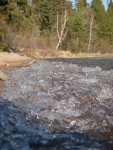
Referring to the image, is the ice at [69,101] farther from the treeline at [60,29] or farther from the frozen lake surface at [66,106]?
the treeline at [60,29]

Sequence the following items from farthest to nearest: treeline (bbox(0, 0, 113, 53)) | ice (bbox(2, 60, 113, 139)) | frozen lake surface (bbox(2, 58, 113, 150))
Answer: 1. treeline (bbox(0, 0, 113, 53))
2. ice (bbox(2, 60, 113, 139))
3. frozen lake surface (bbox(2, 58, 113, 150))

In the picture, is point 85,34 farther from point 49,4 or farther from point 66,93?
point 66,93

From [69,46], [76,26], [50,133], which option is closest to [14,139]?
[50,133]

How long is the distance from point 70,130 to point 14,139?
1360mm

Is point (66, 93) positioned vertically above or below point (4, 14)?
below

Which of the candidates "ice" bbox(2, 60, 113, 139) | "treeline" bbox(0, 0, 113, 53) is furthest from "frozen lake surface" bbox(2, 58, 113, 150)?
"treeline" bbox(0, 0, 113, 53)

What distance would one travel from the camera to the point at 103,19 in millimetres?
78062

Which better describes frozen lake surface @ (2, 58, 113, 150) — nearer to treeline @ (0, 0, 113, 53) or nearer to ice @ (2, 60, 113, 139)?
ice @ (2, 60, 113, 139)

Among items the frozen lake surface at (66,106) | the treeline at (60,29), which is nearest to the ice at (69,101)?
the frozen lake surface at (66,106)

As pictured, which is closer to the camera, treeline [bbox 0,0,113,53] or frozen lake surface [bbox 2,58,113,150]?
frozen lake surface [bbox 2,58,113,150]

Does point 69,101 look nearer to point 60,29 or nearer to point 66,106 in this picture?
point 66,106

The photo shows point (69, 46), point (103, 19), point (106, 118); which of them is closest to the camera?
point (106, 118)

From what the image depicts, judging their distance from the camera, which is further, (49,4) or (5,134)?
(49,4)

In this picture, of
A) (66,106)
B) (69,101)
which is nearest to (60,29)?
(69,101)
